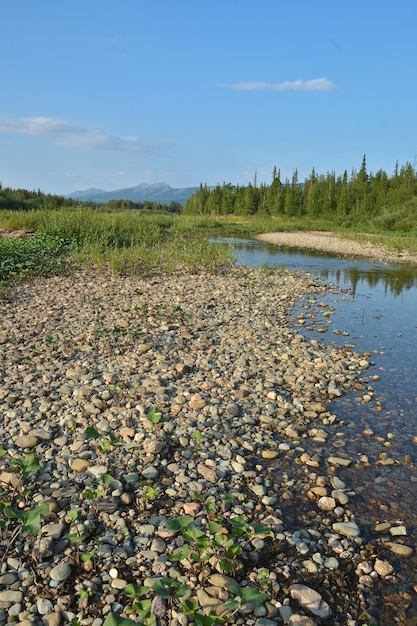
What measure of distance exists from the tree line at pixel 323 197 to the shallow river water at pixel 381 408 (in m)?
31.9

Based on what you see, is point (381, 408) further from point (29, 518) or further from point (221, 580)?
point (29, 518)

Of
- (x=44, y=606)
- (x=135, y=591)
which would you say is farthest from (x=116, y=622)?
(x=44, y=606)

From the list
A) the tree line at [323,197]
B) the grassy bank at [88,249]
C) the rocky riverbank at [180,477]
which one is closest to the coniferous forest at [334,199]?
the tree line at [323,197]

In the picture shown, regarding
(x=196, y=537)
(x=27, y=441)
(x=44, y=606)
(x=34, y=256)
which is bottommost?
(x=44, y=606)

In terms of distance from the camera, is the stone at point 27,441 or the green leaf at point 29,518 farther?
the stone at point 27,441

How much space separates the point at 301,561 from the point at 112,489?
5.27 ft

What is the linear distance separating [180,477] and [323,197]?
193 ft

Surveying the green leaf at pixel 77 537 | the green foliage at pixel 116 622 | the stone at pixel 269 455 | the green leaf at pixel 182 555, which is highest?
the green foliage at pixel 116 622

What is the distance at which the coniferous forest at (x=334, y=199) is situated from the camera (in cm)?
4062

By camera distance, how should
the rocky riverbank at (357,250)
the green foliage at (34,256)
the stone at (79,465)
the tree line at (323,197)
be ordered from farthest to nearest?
the tree line at (323,197)
the rocky riverbank at (357,250)
the green foliage at (34,256)
the stone at (79,465)

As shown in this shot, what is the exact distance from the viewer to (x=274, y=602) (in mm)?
2709

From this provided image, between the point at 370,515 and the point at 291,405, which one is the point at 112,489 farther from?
the point at 291,405

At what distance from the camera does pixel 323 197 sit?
2287 inches

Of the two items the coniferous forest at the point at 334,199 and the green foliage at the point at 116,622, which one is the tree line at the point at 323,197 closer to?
the coniferous forest at the point at 334,199
